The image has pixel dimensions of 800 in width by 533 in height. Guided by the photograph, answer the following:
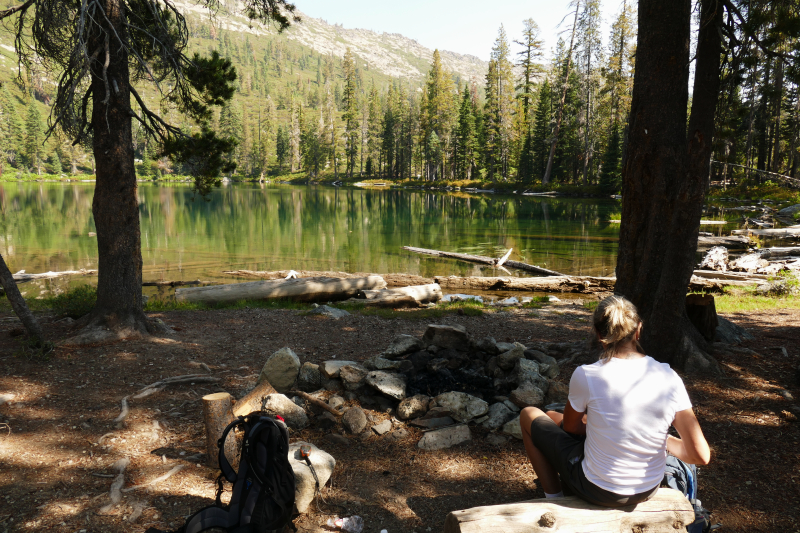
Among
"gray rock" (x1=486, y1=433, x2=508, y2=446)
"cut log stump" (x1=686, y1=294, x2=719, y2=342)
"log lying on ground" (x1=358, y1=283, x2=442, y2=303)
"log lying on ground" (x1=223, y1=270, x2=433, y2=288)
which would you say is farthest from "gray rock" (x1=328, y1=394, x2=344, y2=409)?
"log lying on ground" (x1=223, y1=270, x2=433, y2=288)

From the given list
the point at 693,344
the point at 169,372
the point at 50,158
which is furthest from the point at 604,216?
the point at 50,158

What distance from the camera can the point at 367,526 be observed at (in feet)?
12.5

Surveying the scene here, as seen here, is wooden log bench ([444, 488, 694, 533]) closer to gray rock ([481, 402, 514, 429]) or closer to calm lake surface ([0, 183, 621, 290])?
gray rock ([481, 402, 514, 429])

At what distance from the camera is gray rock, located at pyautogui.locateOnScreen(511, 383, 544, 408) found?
5.22m

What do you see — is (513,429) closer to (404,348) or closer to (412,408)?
(412,408)

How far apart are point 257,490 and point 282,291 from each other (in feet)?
31.8

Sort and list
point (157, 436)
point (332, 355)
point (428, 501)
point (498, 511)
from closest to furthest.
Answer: point (498, 511) → point (428, 501) → point (157, 436) → point (332, 355)

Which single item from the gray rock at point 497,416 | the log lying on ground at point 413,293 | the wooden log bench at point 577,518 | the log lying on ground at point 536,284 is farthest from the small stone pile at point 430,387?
the log lying on ground at point 536,284

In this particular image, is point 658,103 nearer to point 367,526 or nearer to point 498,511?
point 498,511

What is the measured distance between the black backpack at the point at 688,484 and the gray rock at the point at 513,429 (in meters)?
1.69

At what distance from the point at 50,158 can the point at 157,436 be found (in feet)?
425

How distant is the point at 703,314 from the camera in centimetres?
675

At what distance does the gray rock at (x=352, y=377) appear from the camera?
5586 mm

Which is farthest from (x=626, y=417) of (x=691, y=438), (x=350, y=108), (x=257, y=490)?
(x=350, y=108)
